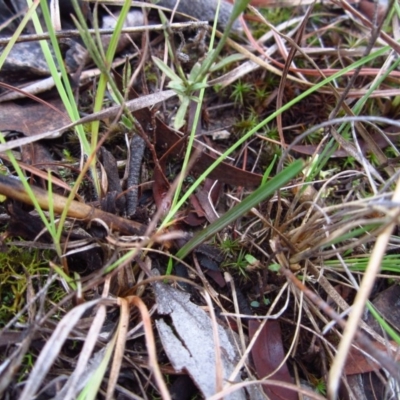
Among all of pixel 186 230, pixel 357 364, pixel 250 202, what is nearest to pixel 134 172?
pixel 186 230

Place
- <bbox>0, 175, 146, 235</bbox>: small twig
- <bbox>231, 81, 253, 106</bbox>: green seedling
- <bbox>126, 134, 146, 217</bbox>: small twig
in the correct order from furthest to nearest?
<bbox>231, 81, 253, 106</bbox>: green seedling
<bbox>126, 134, 146, 217</bbox>: small twig
<bbox>0, 175, 146, 235</bbox>: small twig

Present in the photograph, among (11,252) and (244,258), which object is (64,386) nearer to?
(11,252)

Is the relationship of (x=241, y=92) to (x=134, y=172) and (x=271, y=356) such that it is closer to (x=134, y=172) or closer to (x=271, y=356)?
(x=134, y=172)

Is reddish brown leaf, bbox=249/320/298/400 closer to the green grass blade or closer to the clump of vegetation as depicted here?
the clump of vegetation

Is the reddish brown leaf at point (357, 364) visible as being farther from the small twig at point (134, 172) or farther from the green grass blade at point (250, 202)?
the small twig at point (134, 172)

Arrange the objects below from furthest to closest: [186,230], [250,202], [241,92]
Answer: [241,92] → [186,230] → [250,202]

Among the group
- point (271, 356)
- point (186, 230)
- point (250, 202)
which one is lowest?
point (271, 356)

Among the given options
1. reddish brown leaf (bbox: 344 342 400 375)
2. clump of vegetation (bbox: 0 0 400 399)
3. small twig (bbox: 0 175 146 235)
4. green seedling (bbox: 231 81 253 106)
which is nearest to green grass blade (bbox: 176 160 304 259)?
clump of vegetation (bbox: 0 0 400 399)

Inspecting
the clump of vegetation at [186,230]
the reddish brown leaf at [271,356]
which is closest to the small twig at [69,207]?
the clump of vegetation at [186,230]

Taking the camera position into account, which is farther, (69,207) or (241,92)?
(241,92)
